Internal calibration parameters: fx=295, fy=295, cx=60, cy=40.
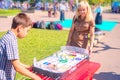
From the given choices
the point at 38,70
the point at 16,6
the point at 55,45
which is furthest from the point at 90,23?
the point at 16,6

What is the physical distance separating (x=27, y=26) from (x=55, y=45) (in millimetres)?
8057

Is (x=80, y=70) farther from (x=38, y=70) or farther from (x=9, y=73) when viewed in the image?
(x=9, y=73)

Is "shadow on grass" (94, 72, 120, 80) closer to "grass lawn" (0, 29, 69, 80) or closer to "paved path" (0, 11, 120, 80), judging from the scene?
"paved path" (0, 11, 120, 80)

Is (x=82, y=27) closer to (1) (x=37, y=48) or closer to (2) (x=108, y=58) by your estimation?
(2) (x=108, y=58)

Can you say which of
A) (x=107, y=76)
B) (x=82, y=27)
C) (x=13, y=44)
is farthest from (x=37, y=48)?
(x=13, y=44)

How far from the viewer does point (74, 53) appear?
559cm

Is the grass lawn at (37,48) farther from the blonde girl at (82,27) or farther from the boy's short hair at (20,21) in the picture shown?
the boy's short hair at (20,21)

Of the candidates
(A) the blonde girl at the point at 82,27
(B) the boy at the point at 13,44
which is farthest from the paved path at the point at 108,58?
(B) the boy at the point at 13,44

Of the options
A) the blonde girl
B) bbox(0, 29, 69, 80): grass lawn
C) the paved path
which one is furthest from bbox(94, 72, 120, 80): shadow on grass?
bbox(0, 29, 69, 80): grass lawn

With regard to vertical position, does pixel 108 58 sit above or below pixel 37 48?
below

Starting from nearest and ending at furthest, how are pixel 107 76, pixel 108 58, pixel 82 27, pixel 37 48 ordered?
pixel 82 27 → pixel 107 76 → pixel 108 58 → pixel 37 48

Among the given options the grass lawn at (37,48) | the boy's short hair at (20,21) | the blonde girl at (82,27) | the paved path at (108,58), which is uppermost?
the boy's short hair at (20,21)

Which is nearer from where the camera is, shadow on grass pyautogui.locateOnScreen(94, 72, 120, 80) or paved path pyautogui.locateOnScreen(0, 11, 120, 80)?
shadow on grass pyautogui.locateOnScreen(94, 72, 120, 80)

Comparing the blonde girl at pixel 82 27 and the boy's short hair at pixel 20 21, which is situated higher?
the boy's short hair at pixel 20 21
